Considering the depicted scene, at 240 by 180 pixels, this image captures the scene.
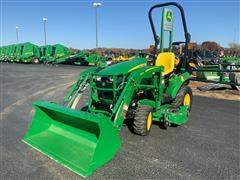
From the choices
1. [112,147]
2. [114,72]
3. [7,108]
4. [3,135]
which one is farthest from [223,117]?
[7,108]

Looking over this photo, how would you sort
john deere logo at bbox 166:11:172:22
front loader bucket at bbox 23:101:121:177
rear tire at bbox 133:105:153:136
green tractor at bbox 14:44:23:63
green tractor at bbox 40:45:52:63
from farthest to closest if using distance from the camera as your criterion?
green tractor at bbox 14:44:23:63, green tractor at bbox 40:45:52:63, john deere logo at bbox 166:11:172:22, rear tire at bbox 133:105:153:136, front loader bucket at bbox 23:101:121:177

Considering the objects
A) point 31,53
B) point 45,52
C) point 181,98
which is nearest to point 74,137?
point 181,98

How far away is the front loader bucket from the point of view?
3008 mm

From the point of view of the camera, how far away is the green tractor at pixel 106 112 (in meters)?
3.11

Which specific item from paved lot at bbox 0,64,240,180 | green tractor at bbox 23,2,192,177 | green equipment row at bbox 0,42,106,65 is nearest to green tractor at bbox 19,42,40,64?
green equipment row at bbox 0,42,106,65

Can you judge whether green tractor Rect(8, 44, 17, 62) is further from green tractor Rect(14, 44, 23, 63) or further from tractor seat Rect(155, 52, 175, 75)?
tractor seat Rect(155, 52, 175, 75)

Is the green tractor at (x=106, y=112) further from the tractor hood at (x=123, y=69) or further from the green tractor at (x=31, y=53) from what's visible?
the green tractor at (x=31, y=53)

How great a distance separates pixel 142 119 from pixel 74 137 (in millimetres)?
1157

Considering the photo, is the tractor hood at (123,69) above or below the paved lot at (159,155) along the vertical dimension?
above

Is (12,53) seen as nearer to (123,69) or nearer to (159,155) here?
(123,69)

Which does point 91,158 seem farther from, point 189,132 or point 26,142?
point 189,132

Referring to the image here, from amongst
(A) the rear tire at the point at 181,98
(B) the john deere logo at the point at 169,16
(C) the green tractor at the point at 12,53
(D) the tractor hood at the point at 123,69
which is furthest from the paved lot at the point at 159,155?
(C) the green tractor at the point at 12,53

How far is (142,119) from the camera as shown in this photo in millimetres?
4008

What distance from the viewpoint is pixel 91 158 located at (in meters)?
2.96
